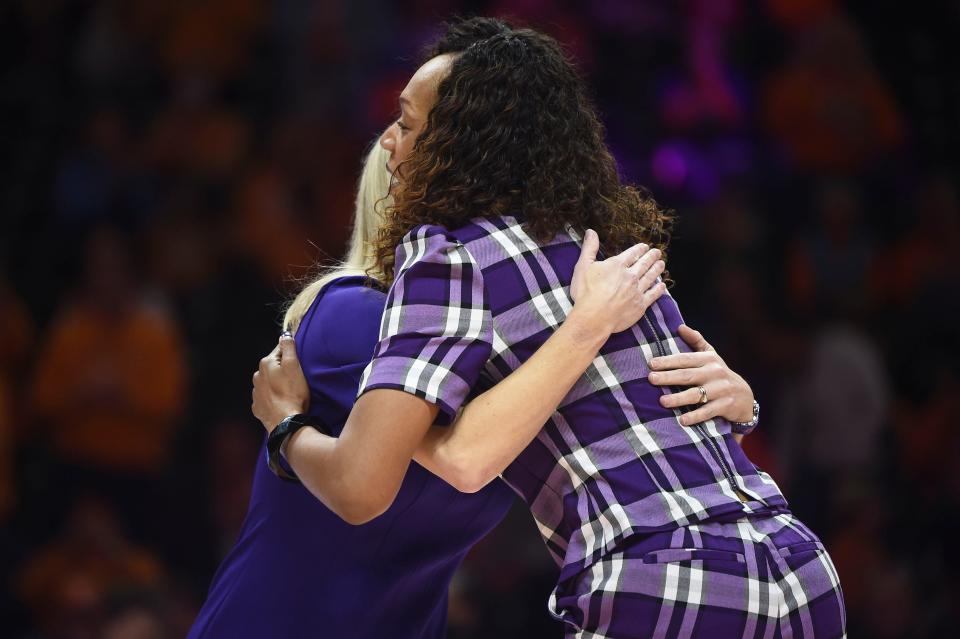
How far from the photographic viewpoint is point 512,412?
1.76 metres

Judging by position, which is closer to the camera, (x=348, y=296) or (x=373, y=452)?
(x=373, y=452)

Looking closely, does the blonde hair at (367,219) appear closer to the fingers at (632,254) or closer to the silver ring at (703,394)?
the fingers at (632,254)

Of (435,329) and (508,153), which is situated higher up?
(508,153)

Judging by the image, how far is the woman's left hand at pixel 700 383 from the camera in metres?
1.85

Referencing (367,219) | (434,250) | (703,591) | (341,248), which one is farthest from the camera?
(341,248)

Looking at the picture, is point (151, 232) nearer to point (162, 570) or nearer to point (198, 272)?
point (198, 272)

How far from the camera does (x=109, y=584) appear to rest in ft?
14.7

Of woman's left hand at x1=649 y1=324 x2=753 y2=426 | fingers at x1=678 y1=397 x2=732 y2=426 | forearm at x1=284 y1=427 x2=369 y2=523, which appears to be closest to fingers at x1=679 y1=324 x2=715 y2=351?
woman's left hand at x1=649 y1=324 x2=753 y2=426

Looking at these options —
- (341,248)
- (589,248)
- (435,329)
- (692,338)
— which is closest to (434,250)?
(435,329)

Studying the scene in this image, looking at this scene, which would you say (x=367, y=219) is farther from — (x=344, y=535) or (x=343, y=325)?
(x=344, y=535)

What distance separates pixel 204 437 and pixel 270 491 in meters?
3.18

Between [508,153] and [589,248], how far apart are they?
185mm

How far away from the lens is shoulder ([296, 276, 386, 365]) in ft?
6.56

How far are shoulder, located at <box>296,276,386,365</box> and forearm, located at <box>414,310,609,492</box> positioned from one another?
255mm
